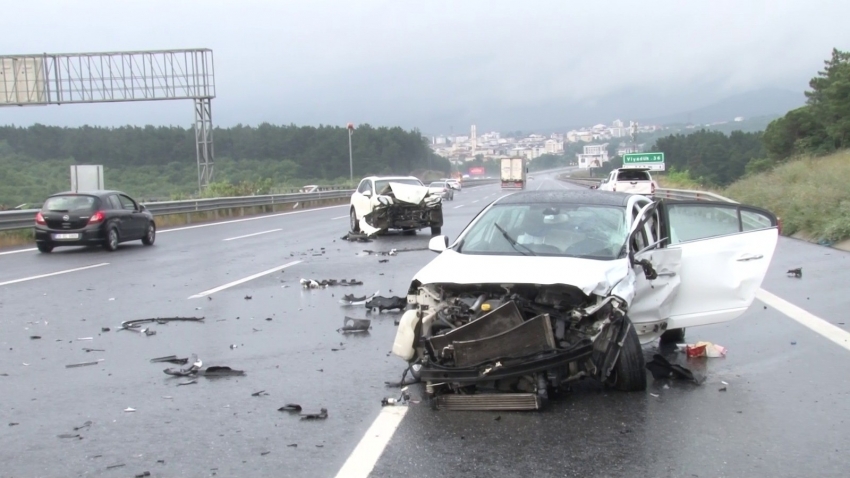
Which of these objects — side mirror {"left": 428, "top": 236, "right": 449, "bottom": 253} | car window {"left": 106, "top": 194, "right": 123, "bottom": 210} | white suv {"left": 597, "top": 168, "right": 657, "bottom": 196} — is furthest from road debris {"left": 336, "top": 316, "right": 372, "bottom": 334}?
white suv {"left": 597, "top": 168, "right": 657, "bottom": 196}

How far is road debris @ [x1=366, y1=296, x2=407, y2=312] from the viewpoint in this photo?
34.7 feet

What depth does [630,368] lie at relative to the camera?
6344mm

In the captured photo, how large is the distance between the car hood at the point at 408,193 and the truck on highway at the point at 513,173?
180 feet

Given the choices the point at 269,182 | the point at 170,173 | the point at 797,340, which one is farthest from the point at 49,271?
the point at 170,173

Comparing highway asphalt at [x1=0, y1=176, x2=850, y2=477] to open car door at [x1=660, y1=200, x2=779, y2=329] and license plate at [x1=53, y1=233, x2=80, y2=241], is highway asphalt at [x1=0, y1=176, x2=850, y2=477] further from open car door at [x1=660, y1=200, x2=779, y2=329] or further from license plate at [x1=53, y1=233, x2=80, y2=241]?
license plate at [x1=53, y1=233, x2=80, y2=241]

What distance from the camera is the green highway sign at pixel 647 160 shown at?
56250mm

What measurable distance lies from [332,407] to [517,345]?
4.72 feet

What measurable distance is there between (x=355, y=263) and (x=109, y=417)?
34.1 feet

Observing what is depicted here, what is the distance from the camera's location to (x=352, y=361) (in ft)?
25.4

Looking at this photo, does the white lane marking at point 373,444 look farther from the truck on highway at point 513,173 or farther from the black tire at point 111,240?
the truck on highway at point 513,173

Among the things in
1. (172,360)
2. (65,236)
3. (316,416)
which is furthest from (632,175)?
(316,416)

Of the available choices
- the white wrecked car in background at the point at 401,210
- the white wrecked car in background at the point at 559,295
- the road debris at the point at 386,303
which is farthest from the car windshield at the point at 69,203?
the white wrecked car in background at the point at 559,295

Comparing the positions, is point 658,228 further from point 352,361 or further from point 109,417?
point 109,417

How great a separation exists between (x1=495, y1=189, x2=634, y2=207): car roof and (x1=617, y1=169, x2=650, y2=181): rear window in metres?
28.1
